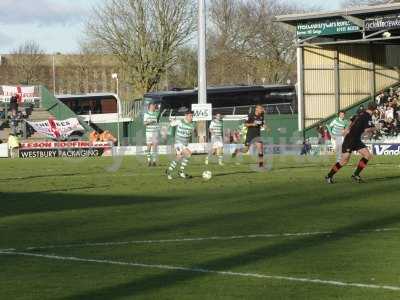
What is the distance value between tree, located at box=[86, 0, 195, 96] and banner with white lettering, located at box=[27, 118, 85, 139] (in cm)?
1426

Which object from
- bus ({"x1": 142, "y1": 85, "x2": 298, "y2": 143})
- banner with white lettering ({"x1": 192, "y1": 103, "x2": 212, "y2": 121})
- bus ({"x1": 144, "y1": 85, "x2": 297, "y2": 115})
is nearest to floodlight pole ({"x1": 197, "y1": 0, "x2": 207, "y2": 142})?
banner with white lettering ({"x1": 192, "y1": 103, "x2": 212, "y2": 121})

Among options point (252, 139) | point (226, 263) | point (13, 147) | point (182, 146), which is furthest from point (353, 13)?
point (226, 263)

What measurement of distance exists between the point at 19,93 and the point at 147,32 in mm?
13441

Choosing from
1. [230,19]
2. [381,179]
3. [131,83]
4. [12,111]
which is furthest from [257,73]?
[381,179]

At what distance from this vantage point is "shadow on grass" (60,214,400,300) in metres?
9.14

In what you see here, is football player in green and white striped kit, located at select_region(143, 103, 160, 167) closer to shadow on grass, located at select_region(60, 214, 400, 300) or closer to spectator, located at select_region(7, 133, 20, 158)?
Result: spectator, located at select_region(7, 133, 20, 158)

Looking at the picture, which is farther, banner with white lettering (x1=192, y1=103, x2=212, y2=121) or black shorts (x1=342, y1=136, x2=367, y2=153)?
banner with white lettering (x1=192, y1=103, x2=212, y2=121)

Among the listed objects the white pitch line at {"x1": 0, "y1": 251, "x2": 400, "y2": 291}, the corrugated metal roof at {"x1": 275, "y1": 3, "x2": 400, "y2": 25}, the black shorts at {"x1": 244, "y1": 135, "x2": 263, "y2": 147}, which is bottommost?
the white pitch line at {"x1": 0, "y1": 251, "x2": 400, "y2": 291}

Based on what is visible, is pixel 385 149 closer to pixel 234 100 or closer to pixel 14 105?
pixel 234 100

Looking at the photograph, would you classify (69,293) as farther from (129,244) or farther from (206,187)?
(206,187)

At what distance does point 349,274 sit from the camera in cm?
1001

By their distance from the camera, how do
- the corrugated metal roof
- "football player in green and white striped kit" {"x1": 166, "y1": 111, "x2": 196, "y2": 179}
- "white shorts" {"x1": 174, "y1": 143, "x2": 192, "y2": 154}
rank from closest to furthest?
"football player in green and white striped kit" {"x1": 166, "y1": 111, "x2": 196, "y2": 179} < "white shorts" {"x1": 174, "y1": 143, "x2": 192, "y2": 154} < the corrugated metal roof

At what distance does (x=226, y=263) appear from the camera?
10.9 metres

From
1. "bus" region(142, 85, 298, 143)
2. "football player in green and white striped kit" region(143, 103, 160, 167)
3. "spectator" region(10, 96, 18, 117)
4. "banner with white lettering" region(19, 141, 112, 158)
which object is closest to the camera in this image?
"football player in green and white striped kit" region(143, 103, 160, 167)
